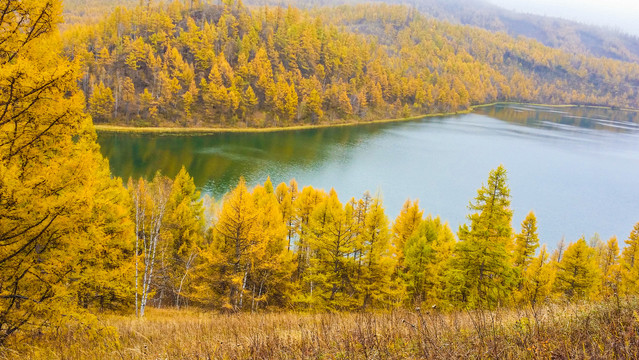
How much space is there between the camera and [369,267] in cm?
2023

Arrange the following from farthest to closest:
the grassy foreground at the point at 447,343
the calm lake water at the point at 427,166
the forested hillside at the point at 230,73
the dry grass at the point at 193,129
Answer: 1. the forested hillside at the point at 230,73
2. the dry grass at the point at 193,129
3. the calm lake water at the point at 427,166
4. the grassy foreground at the point at 447,343

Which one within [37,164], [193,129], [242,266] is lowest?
[242,266]

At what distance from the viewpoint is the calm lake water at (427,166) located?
4334 cm

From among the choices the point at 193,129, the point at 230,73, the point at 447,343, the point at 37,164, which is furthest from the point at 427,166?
the point at 230,73

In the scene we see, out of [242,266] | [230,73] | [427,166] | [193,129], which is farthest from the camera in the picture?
[230,73]

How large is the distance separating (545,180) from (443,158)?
56.6ft

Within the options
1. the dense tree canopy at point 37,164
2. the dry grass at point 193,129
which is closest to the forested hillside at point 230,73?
the dry grass at point 193,129

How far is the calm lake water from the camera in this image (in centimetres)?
4334

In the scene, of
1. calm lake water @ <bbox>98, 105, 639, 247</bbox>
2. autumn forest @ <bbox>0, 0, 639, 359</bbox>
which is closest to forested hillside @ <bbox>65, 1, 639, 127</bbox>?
calm lake water @ <bbox>98, 105, 639, 247</bbox>

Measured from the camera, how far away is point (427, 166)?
199 feet

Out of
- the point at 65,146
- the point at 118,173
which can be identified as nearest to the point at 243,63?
the point at 118,173

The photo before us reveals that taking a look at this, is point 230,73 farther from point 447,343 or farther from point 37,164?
point 447,343

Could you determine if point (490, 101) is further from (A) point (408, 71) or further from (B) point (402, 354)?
(B) point (402, 354)

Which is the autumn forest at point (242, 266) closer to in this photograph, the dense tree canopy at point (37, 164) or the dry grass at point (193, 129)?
the dense tree canopy at point (37, 164)
